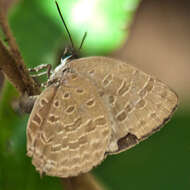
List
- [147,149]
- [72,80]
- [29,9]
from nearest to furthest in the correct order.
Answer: [72,80] → [29,9] → [147,149]

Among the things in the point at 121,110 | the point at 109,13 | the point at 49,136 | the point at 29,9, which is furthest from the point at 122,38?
the point at 49,136

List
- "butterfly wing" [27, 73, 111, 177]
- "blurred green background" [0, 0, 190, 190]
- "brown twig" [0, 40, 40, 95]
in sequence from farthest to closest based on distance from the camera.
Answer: "blurred green background" [0, 0, 190, 190]
"butterfly wing" [27, 73, 111, 177]
"brown twig" [0, 40, 40, 95]

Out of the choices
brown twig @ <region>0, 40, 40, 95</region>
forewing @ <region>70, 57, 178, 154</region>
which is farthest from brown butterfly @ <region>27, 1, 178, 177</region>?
brown twig @ <region>0, 40, 40, 95</region>

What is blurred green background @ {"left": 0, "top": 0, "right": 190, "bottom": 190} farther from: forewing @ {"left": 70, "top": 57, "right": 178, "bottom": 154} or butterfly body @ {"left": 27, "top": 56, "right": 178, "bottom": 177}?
forewing @ {"left": 70, "top": 57, "right": 178, "bottom": 154}

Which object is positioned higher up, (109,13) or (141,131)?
(109,13)

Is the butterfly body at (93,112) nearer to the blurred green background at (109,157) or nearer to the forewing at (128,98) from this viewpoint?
the forewing at (128,98)

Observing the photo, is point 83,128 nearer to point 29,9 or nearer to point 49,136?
point 49,136
